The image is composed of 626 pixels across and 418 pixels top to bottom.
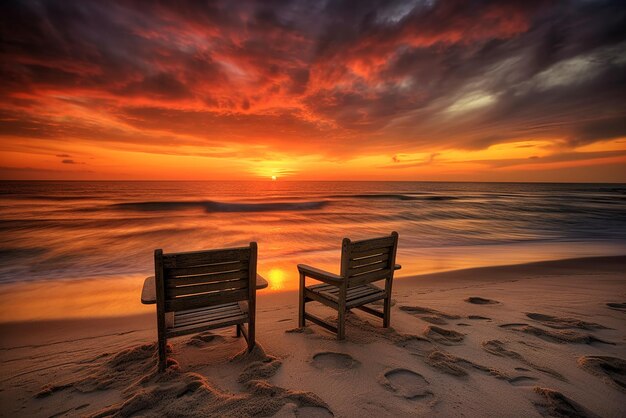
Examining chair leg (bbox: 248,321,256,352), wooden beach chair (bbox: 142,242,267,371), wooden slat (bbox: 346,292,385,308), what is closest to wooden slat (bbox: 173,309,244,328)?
wooden beach chair (bbox: 142,242,267,371)

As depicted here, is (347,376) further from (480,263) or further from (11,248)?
(11,248)

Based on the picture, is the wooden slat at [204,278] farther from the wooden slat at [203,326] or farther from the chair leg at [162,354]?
the chair leg at [162,354]

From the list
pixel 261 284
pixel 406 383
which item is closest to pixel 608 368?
pixel 406 383

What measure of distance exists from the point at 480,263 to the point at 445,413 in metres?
8.30

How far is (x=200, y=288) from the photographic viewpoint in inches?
141

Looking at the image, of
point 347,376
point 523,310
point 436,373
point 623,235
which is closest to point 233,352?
point 347,376

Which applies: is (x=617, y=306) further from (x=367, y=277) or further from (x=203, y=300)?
(x=203, y=300)

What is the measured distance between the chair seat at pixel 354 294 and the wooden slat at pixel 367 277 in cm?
28

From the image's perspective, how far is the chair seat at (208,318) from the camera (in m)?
3.56

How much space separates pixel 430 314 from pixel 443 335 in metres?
0.85

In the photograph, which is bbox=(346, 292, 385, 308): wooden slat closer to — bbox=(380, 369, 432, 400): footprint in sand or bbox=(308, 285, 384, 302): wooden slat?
bbox=(308, 285, 384, 302): wooden slat

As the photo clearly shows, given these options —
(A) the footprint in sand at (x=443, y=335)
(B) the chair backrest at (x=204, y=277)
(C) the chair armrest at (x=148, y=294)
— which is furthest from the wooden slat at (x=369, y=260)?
(C) the chair armrest at (x=148, y=294)

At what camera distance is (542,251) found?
11836 mm

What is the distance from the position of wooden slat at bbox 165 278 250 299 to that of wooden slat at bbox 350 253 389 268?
1555mm
